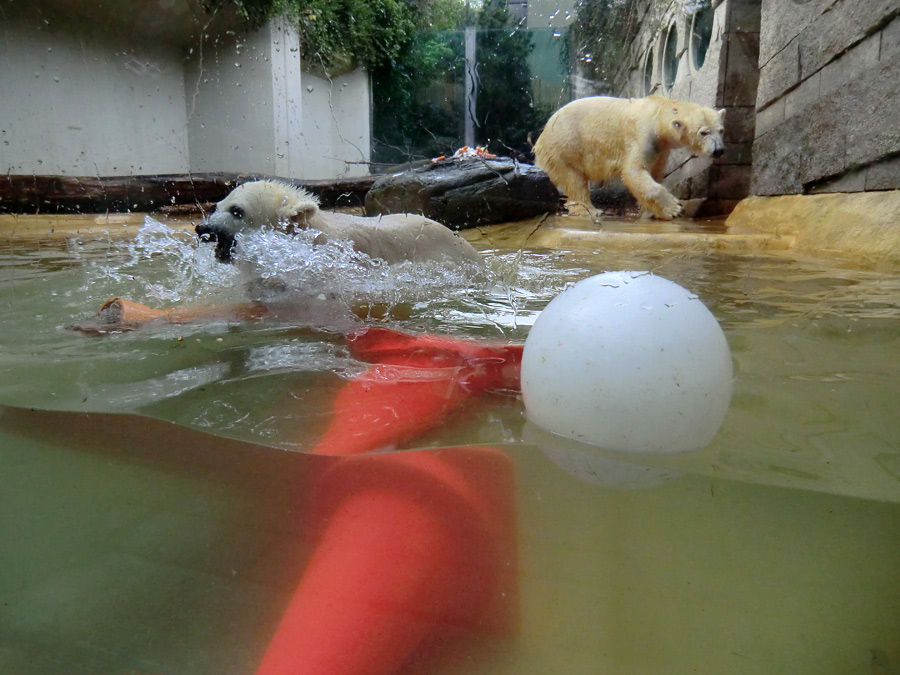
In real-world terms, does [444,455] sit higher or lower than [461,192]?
lower

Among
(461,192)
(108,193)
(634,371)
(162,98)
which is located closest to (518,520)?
(634,371)

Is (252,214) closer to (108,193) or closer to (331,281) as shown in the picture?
(331,281)

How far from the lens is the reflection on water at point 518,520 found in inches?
42.1

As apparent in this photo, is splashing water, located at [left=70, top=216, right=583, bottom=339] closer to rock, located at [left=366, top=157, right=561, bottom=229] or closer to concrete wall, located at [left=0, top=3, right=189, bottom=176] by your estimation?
rock, located at [left=366, top=157, right=561, bottom=229]

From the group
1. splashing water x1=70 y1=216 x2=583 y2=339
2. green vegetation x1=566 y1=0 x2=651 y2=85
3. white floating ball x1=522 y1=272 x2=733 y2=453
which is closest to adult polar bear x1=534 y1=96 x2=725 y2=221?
green vegetation x1=566 y1=0 x2=651 y2=85

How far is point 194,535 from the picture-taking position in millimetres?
1318

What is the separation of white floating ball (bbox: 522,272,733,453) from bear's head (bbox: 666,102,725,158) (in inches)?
228

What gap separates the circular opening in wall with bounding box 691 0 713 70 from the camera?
21.7 ft

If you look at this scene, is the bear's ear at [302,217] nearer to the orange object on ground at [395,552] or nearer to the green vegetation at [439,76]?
the green vegetation at [439,76]

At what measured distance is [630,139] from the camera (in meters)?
6.69

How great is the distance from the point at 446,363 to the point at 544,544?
737mm

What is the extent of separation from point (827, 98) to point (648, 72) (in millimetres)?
2146

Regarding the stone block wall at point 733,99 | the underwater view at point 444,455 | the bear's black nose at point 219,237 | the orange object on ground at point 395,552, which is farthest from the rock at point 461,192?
the orange object on ground at point 395,552

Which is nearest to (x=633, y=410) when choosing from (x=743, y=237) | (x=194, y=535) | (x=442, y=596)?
(x=442, y=596)
